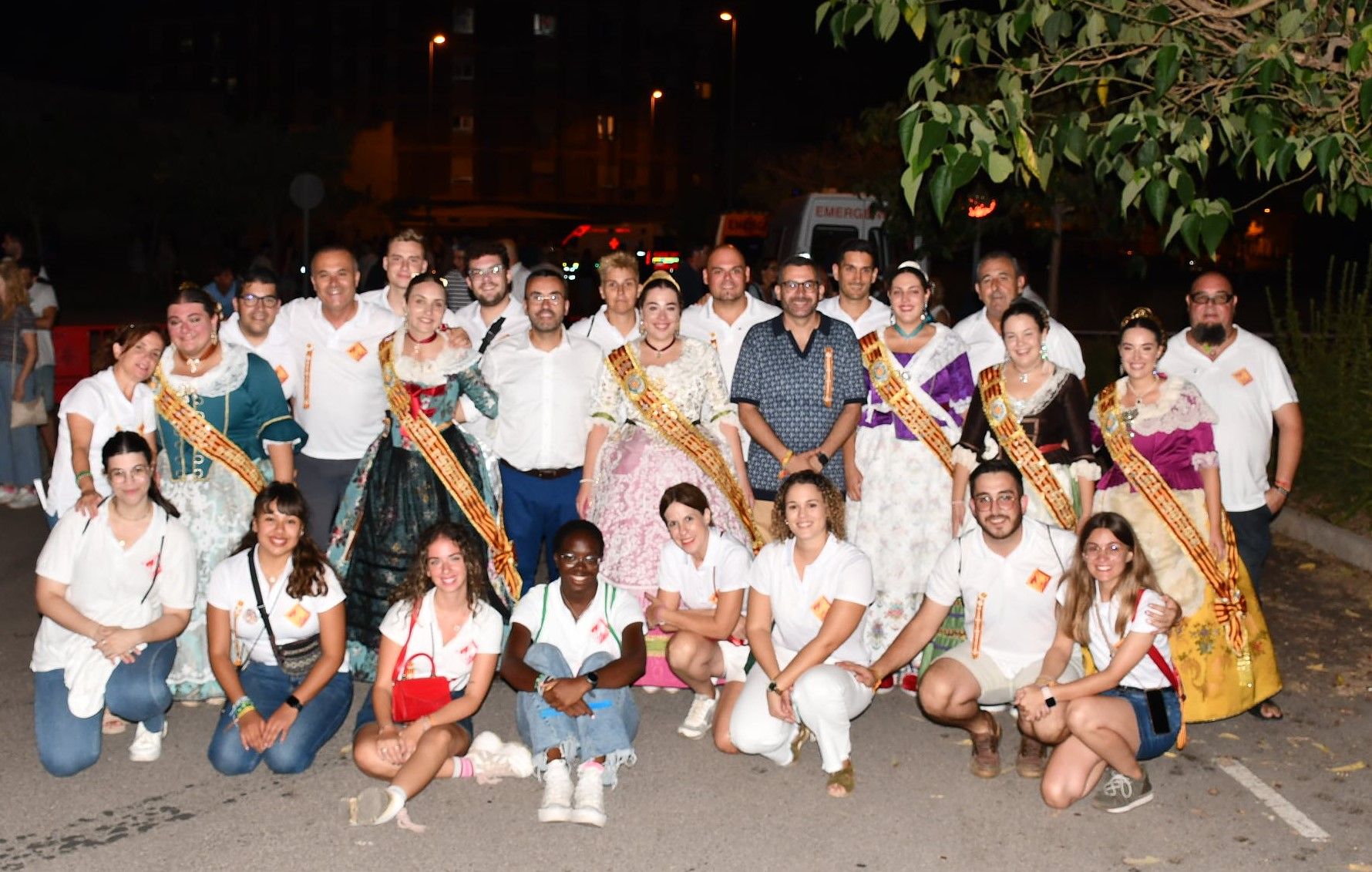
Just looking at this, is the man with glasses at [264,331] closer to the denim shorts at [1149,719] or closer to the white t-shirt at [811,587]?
the white t-shirt at [811,587]

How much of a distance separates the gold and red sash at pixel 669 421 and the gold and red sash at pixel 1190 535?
165cm

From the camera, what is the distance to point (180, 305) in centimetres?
614

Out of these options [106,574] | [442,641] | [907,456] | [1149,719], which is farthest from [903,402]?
[106,574]

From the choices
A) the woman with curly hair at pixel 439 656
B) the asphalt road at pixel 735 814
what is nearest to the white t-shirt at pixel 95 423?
the asphalt road at pixel 735 814

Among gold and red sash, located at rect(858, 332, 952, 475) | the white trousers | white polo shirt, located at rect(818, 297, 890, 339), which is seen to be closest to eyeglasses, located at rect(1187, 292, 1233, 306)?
gold and red sash, located at rect(858, 332, 952, 475)

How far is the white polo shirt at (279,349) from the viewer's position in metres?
6.71

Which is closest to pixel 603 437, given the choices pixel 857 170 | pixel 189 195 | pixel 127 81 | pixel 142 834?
pixel 142 834

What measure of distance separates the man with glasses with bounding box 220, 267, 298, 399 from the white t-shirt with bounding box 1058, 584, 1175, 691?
3.53m

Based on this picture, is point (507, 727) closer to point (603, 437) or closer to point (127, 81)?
point (603, 437)

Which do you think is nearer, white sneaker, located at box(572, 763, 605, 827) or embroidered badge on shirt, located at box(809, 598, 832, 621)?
white sneaker, located at box(572, 763, 605, 827)

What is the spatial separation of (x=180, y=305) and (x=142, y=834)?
226 cm

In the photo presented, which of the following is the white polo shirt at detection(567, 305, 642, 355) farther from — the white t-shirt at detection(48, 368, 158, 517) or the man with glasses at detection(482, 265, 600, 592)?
the white t-shirt at detection(48, 368, 158, 517)

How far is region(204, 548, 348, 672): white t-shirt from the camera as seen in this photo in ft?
18.5

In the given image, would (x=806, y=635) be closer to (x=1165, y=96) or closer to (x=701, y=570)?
(x=701, y=570)
